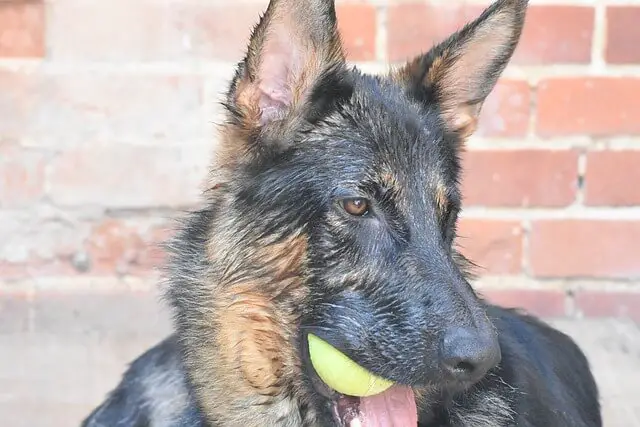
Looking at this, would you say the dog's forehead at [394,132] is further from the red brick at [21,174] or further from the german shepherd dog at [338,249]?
the red brick at [21,174]

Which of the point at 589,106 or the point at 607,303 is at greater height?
the point at 589,106

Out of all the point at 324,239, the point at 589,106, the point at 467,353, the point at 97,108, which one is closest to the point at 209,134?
the point at 97,108

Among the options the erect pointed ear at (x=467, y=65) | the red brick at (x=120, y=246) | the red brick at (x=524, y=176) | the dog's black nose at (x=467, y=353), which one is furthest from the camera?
the red brick at (x=120, y=246)

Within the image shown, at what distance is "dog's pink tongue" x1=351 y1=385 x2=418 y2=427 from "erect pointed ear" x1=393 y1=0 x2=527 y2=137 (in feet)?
2.89

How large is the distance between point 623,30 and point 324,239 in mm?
2224

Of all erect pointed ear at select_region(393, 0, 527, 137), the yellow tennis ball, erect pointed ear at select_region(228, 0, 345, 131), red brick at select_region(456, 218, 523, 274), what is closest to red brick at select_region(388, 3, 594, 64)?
red brick at select_region(456, 218, 523, 274)

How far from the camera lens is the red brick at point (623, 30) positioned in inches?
149

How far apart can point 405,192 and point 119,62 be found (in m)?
2.07

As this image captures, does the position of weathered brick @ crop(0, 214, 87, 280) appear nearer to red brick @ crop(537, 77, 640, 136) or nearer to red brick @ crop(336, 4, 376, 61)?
red brick @ crop(336, 4, 376, 61)

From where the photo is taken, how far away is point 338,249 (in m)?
2.22

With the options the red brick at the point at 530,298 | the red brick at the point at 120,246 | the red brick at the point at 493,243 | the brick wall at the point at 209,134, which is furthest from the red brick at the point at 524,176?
the red brick at the point at 120,246

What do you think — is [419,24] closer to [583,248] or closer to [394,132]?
[583,248]

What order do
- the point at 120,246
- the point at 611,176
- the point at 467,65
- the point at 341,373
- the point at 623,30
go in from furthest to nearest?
the point at 120,246 < the point at 611,176 < the point at 623,30 < the point at 467,65 < the point at 341,373

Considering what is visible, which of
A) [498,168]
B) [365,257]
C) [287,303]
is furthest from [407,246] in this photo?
[498,168]
